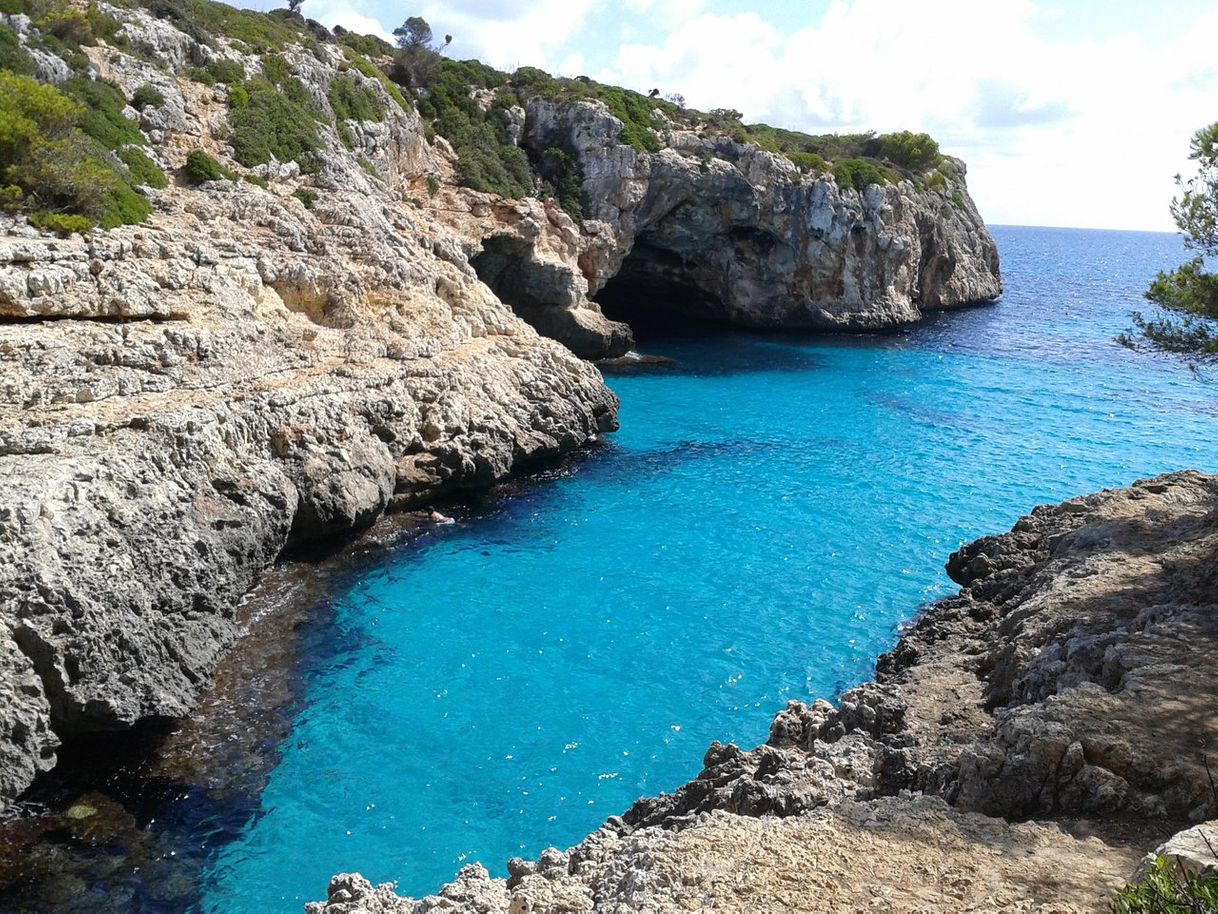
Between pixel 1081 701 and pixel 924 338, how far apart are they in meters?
50.5

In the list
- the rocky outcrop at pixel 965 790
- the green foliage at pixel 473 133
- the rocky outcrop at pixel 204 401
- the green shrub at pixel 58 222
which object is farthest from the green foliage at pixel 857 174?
the green shrub at pixel 58 222

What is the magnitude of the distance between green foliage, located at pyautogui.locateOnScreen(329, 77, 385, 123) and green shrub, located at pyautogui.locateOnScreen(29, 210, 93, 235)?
17.7m

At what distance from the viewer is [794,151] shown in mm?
56719

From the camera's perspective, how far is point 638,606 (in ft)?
65.6

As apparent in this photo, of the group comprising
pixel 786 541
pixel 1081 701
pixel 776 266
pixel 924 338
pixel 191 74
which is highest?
pixel 191 74

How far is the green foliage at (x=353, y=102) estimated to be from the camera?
35719 millimetres

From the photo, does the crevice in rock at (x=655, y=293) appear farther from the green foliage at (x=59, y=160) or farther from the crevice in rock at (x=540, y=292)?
the green foliage at (x=59, y=160)

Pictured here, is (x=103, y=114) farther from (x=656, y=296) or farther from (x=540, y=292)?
(x=656, y=296)

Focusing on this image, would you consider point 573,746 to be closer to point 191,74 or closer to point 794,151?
Result: point 191,74

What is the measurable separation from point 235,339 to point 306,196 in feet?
30.8

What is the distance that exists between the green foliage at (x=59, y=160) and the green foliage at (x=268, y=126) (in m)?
5.49

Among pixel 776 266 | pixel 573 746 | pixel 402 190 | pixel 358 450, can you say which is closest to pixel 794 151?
pixel 776 266

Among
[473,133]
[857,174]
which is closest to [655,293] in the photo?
[857,174]

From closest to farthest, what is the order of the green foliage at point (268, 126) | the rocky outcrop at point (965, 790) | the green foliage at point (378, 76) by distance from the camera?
the rocky outcrop at point (965, 790), the green foliage at point (268, 126), the green foliage at point (378, 76)
